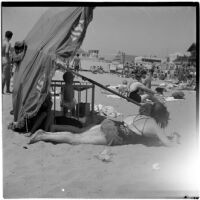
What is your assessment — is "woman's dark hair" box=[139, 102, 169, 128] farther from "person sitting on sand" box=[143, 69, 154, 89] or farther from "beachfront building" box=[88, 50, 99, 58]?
"beachfront building" box=[88, 50, 99, 58]

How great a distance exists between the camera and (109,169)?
5.34 m

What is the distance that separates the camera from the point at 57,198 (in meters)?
5.38

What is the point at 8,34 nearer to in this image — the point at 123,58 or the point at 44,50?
the point at 44,50

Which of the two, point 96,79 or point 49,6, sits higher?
point 49,6

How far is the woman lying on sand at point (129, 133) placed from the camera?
215 inches

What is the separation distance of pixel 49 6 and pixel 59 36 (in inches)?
14.2

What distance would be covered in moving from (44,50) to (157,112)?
1.42 m

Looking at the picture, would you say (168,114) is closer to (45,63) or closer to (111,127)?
(111,127)

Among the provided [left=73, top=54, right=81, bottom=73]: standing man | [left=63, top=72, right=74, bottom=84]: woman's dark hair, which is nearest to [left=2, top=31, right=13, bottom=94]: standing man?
[left=63, top=72, right=74, bottom=84]: woman's dark hair

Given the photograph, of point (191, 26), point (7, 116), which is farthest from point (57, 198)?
point (191, 26)

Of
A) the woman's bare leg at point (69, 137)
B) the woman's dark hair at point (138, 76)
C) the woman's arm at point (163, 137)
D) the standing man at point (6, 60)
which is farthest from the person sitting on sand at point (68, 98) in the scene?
the woman's arm at point (163, 137)

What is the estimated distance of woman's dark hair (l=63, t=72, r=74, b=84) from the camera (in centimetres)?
547

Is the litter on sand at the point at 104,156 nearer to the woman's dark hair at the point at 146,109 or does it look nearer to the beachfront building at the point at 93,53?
the woman's dark hair at the point at 146,109

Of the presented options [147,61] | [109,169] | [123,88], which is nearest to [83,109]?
[123,88]
